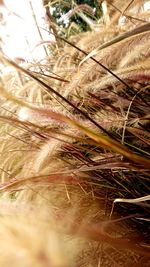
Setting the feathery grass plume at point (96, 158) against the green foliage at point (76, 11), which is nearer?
the feathery grass plume at point (96, 158)

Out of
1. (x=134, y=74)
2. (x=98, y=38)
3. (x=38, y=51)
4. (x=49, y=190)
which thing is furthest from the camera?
(x=38, y=51)

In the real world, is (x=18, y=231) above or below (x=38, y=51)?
below

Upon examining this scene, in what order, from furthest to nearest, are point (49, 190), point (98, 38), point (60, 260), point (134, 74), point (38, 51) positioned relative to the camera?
point (38, 51)
point (98, 38)
point (49, 190)
point (134, 74)
point (60, 260)

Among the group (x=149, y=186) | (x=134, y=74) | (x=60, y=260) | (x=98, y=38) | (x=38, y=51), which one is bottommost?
(x=60, y=260)

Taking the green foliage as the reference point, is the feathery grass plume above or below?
below

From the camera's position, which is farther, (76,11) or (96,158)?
(76,11)

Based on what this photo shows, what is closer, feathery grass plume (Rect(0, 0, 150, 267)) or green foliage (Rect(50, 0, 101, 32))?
feathery grass plume (Rect(0, 0, 150, 267))

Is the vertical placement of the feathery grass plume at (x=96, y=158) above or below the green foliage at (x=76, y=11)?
below

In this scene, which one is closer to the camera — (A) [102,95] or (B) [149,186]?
(B) [149,186]

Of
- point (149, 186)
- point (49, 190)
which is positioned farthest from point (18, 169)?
point (149, 186)

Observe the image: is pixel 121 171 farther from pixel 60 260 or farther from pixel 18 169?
pixel 60 260

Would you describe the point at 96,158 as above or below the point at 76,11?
below
